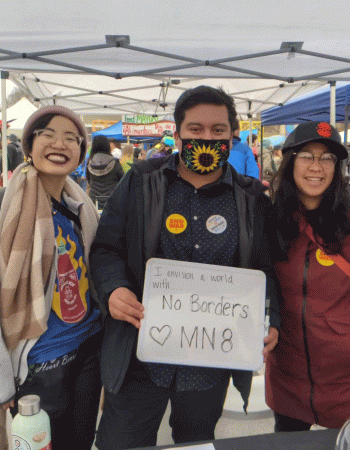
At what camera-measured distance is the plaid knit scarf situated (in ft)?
4.31

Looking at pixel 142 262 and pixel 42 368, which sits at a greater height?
pixel 142 262

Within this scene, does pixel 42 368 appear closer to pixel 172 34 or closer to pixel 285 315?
pixel 285 315

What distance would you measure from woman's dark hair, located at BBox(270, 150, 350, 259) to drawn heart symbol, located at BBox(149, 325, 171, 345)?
22.6 inches

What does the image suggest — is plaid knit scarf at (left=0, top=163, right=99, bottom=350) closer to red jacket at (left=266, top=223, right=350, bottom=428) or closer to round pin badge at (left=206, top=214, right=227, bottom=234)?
round pin badge at (left=206, top=214, right=227, bottom=234)

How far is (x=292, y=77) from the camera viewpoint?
12.8ft

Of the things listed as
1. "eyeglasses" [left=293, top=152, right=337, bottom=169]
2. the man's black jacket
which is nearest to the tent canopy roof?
"eyeglasses" [left=293, top=152, right=337, bottom=169]

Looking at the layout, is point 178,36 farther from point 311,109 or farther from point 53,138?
point 311,109

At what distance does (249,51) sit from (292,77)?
3.55 ft

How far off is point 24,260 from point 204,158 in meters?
0.73

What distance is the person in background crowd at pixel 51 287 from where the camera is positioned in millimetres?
1323

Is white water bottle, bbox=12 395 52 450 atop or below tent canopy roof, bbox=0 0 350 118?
below

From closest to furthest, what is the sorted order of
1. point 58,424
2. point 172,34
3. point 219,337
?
point 219,337, point 58,424, point 172,34

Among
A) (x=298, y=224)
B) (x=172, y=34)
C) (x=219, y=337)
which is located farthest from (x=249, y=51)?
(x=219, y=337)

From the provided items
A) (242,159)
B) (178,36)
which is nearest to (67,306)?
(178,36)
